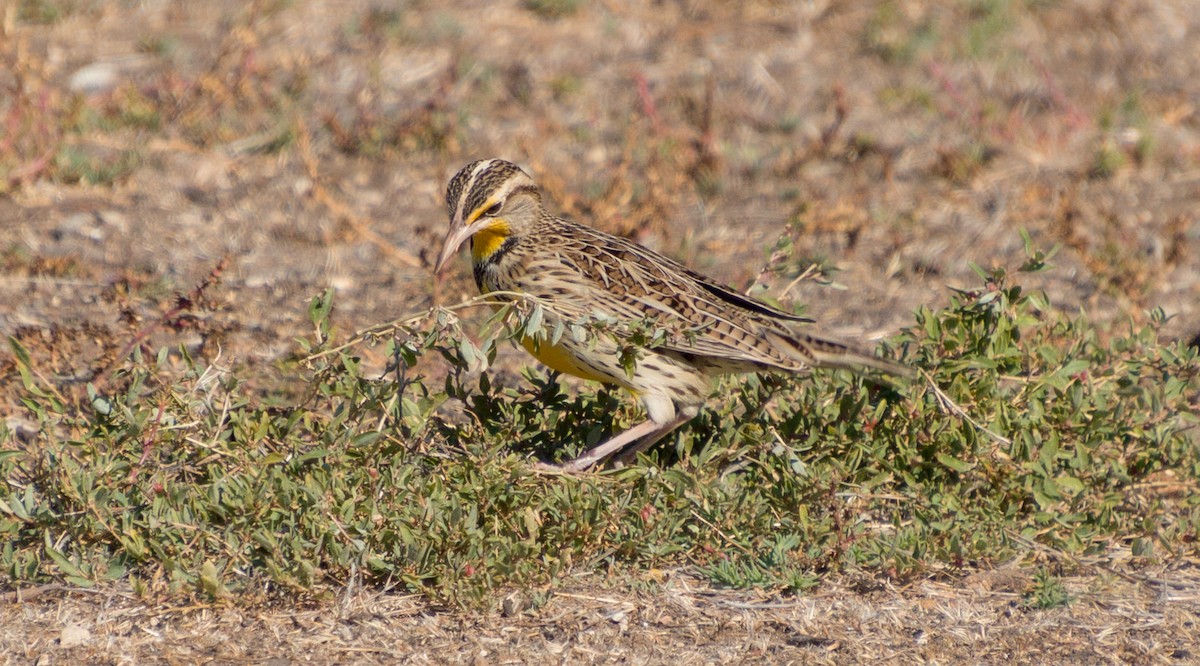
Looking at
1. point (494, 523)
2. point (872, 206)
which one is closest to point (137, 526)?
point (494, 523)

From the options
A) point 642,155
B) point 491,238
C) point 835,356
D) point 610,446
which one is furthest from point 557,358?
point 642,155

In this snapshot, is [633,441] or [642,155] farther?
[642,155]

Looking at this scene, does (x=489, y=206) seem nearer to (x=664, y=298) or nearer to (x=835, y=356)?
(x=664, y=298)

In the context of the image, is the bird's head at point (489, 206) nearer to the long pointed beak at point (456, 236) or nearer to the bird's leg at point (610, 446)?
the long pointed beak at point (456, 236)

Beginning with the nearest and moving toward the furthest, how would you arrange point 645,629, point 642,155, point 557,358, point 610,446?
point 645,629 → point 557,358 → point 610,446 → point 642,155

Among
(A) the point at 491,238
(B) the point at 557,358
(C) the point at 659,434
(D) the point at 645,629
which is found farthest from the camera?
(A) the point at 491,238

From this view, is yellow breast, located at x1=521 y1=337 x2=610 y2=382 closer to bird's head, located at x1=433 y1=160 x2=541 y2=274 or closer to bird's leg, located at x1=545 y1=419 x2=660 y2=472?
bird's leg, located at x1=545 y1=419 x2=660 y2=472

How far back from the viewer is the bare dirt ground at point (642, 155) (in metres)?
8.07

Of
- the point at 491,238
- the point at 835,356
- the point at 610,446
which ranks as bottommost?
the point at 610,446

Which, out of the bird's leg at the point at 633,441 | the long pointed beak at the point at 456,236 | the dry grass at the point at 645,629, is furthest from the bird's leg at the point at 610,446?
the long pointed beak at the point at 456,236

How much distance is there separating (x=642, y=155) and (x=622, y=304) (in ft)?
12.5

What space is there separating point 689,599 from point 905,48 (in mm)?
6998

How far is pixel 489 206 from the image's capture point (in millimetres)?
6422

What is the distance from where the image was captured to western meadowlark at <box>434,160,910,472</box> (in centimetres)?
591
